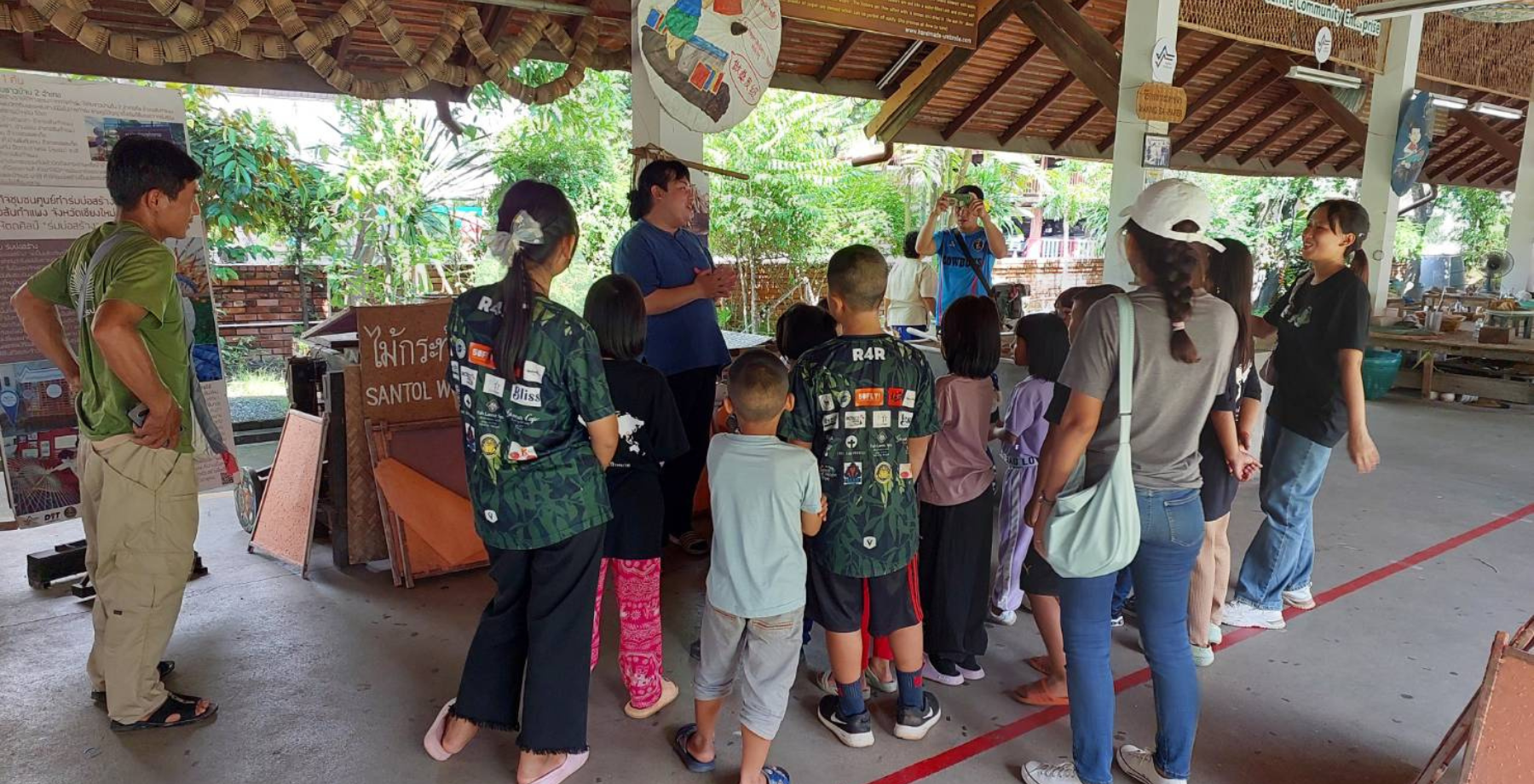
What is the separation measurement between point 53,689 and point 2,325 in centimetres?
149

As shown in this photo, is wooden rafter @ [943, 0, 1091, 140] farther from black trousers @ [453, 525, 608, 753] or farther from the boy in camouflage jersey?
black trousers @ [453, 525, 608, 753]

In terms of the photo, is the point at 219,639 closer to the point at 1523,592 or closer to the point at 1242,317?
the point at 1242,317

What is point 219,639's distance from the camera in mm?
3189

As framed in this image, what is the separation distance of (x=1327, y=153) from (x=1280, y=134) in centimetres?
175

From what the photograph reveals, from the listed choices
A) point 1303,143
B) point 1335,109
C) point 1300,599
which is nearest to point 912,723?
point 1300,599

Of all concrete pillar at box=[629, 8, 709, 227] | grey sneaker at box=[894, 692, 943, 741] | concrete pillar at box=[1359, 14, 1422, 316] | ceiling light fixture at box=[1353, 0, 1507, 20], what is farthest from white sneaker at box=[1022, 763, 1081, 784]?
concrete pillar at box=[1359, 14, 1422, 316]

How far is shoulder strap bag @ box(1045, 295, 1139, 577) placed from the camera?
6.95 feet

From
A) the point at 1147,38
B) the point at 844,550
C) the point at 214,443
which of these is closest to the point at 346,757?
the point at 214,443

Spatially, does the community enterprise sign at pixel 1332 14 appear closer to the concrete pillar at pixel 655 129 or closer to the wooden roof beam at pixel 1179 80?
the wooden roof beam at pixel 1179 80

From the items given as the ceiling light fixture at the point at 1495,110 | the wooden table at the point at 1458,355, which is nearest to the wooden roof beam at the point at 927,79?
Result: the wooden table at the point at 1458,355

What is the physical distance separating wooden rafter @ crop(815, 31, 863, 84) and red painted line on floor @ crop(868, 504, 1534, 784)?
4.52m

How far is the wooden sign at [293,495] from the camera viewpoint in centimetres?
373

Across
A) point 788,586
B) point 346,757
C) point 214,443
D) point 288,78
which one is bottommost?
point 346,757

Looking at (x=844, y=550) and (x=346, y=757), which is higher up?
(x=844, y=550)
